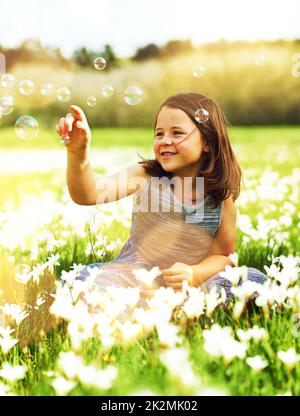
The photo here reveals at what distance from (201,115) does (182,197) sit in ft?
1.58

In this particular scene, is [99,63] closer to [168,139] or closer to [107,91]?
[107,91]

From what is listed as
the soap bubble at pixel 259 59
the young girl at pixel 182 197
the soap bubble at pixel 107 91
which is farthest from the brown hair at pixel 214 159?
the soap bubble at pixel 259 59

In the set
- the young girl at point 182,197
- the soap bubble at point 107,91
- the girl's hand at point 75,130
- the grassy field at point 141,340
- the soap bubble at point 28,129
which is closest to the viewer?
the grassy field at point 141,340

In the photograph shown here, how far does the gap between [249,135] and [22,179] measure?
1112cm

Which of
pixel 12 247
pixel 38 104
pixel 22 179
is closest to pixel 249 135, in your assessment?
pixel 38 104

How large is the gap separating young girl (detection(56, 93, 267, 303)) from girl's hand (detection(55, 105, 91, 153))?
31cm

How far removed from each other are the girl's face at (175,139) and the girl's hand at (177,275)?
546mm

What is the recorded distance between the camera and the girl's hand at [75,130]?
3.04 m

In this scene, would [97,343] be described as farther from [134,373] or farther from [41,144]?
[41,144]

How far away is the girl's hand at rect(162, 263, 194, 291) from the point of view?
128 inches

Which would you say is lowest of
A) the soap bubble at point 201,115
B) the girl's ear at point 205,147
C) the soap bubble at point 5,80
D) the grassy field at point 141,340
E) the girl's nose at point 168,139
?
the grassy field at point 141,340

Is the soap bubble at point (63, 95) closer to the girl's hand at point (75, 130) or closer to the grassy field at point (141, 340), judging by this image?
the grassy field at point (141, 340)

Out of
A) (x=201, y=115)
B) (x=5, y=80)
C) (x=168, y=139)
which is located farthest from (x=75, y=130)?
(x=5, y=80)

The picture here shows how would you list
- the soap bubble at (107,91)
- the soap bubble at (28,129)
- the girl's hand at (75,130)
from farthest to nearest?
the soap bubble at (107,91) < the soap bubble at (28,129) < the girl's hand at (75,130)
